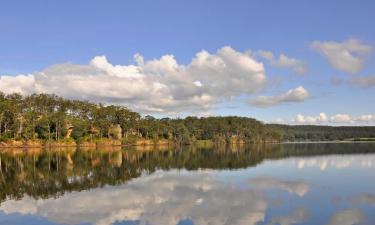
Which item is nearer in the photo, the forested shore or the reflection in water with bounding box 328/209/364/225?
the reflection in water with bounding box 328/209/364/225

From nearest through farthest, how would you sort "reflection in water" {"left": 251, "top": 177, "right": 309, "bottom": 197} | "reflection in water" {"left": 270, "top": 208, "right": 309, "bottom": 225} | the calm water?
1. "reflection in water" {"left": 270, "top": 208, "right": 309, "bottom": 225}
2. the calm water
3. "reflection in water" {"left": 251, "top": 177, "right": 309, "bottom": 197}

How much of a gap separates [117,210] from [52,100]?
112057 millimetres

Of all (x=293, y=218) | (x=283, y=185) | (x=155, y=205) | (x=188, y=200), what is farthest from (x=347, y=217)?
(x=283, y=185)

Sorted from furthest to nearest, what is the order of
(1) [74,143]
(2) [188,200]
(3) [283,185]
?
1. (1) [74,143]
2. (3) [283,185]
3. (2) [188,200]

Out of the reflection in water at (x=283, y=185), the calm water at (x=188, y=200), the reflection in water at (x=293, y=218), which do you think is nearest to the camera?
the reflection in water at (x=293, y=218)

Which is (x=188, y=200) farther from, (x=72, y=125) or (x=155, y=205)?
(x=72, y=125)

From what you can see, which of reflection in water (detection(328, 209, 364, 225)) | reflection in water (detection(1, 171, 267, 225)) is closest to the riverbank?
reflection in water (detection(1, 171, 267, 225))

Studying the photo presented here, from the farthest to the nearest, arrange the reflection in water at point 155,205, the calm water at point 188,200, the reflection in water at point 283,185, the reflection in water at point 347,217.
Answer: the reflection in water at point 283,185, the reflection in water at point 155,205, the calm water at point 188,200, the reflection in water at point 347,217

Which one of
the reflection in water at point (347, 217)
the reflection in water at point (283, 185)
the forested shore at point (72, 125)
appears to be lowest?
the reflection in water at point (283, 185)

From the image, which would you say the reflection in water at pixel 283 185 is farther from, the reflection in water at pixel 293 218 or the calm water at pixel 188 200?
the reflection in water at pixel 293 218

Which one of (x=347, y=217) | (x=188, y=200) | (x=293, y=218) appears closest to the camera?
(x=293, y=218)

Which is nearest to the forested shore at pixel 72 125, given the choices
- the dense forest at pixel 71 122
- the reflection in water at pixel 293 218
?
the dense forest at pixel 71 122

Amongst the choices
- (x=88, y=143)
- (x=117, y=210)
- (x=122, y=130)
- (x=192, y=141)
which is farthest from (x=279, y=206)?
(x=192, y=141)

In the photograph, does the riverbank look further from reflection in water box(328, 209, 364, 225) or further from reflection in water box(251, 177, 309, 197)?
reflection in water box(328, 209, 364, 225)
